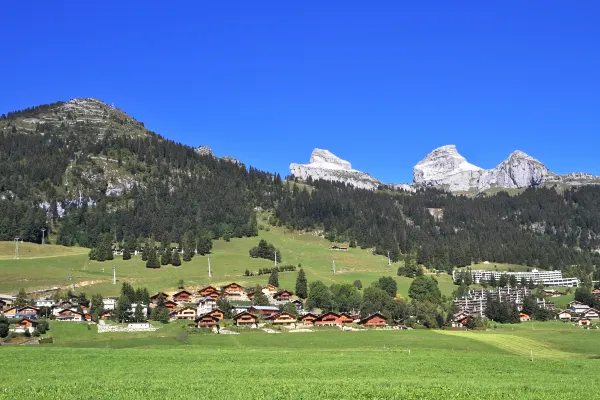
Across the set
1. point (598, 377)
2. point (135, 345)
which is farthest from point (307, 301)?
point (598, 377)

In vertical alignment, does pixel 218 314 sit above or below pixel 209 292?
below

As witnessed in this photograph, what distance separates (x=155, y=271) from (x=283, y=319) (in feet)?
201

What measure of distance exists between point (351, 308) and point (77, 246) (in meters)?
113

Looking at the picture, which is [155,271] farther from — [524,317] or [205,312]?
[524,317]

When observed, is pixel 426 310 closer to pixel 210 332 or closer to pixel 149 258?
pixel 210 332

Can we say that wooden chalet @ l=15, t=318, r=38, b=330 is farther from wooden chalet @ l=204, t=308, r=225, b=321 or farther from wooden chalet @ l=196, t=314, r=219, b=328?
wooden chalet @ l=204, t=308, r=225, b=321

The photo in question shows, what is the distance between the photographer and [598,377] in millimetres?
41250

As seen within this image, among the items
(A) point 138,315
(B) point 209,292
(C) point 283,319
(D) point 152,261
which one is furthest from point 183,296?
(D) point 152,261

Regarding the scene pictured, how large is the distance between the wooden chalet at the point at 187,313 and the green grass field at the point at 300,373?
122 ft

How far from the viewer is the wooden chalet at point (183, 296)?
130 meters

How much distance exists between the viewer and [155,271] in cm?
15712

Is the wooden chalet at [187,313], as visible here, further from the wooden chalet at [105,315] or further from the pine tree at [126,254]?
the pine tree at [126,254]

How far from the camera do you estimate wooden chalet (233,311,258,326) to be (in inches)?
4117

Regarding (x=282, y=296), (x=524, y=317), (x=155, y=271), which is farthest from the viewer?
(x=155, y=271)
